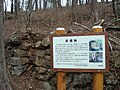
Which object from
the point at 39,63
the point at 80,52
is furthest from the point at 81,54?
the point at 39,63

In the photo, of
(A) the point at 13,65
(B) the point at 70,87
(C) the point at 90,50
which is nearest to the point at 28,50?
(A) the point at 13,65

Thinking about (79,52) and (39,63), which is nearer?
(79,52)

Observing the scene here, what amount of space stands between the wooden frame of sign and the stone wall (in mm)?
1427

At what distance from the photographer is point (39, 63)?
→ 6.31 m

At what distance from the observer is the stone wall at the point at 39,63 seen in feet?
18.4

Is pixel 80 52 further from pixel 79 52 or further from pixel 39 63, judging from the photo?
pixel 39 63

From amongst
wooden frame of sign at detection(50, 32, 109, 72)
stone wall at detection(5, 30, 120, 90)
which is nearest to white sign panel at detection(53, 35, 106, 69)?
wooden frame of sign at detection(50, 32, 109, 72)

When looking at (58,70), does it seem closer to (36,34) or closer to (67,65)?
(67,65)

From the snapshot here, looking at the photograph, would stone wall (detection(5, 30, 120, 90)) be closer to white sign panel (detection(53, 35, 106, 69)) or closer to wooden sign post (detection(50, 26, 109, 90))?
wooden sign post (detection(50, 26, 109, 90))

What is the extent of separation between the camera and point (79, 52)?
4277 mm

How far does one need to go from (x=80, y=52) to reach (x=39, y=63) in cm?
228

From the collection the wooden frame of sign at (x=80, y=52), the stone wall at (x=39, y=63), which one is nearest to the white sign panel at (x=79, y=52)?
the wooden frame of sign at (x=80, y=52)

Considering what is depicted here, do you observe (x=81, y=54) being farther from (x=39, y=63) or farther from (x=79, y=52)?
(x=39, y=63)

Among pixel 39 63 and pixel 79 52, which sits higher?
pixel 79 52
